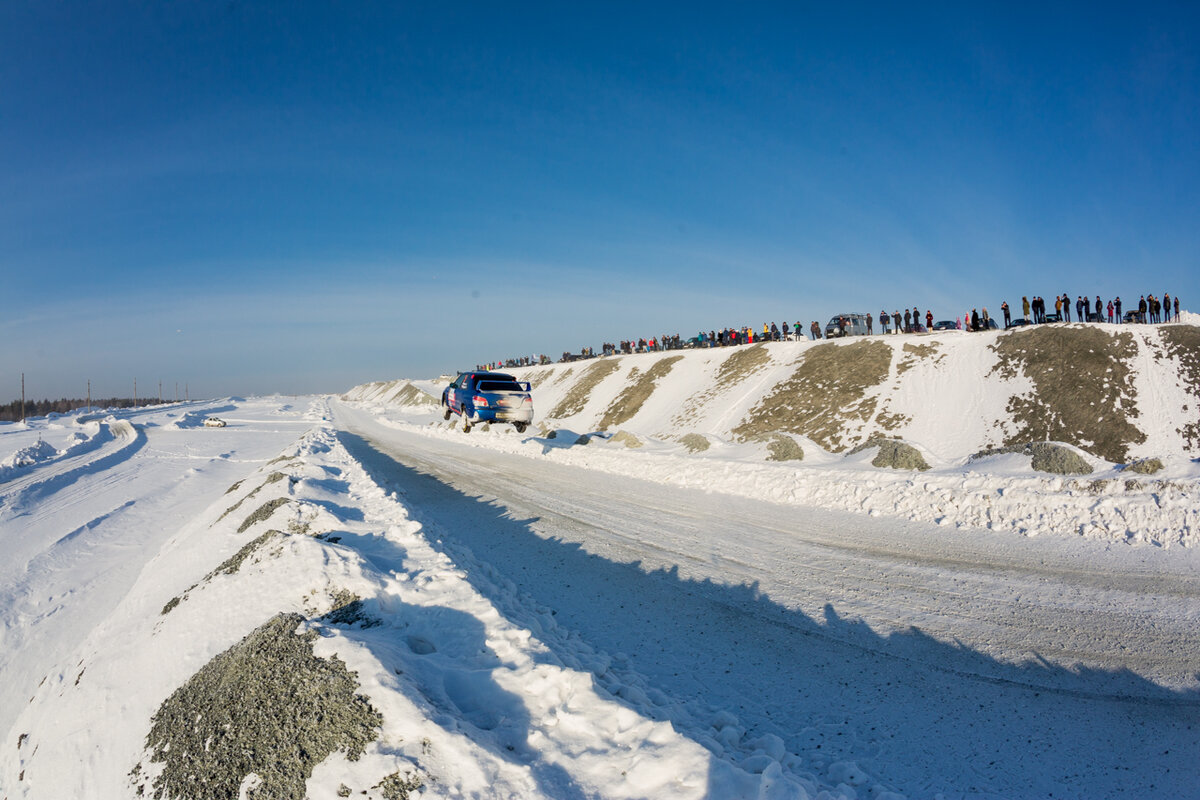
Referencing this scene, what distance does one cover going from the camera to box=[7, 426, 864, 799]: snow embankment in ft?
9.68

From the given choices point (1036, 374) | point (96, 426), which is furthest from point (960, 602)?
point (96, 426)

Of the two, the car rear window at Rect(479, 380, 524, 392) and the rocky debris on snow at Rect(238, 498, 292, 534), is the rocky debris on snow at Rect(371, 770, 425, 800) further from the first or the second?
the car rear window at Rect(479, 380, 524, 392)

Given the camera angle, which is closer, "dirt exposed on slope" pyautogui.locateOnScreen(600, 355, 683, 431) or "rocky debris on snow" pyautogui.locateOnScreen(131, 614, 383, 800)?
"rocky debris on snow" pyautogui.locateOnScreen(131, 614, 383, 800)

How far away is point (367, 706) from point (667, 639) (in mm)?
2656

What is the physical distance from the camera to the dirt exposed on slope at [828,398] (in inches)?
997

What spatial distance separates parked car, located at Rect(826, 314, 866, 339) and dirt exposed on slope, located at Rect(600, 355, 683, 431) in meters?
11.0

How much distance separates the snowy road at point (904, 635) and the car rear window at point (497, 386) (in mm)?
12762

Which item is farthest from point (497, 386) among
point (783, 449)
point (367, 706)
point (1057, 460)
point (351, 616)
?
point (367, 706)

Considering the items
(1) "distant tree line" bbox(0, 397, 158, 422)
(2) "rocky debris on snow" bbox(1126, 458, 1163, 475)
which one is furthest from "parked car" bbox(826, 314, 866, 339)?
(1) "distant tree line" bbox(0, 397, 158, 422)

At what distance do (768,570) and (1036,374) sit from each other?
24.9 metres

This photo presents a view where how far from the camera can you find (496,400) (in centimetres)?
2153

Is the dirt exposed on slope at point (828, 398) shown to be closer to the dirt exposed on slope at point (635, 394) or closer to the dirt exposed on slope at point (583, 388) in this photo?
the dirt exposed on slope at point (635, 394)

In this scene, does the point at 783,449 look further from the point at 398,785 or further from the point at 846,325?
the point at 846,325

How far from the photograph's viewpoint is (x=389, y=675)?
11.7 ft
